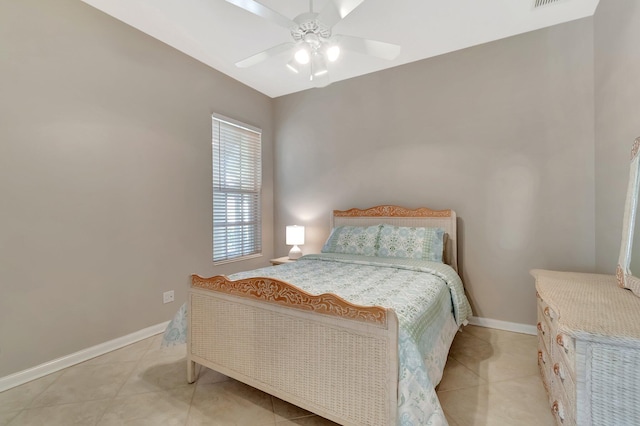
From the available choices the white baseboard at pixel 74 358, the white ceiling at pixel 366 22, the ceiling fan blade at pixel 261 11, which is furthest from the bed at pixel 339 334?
the white ceiling at pixel 366 22

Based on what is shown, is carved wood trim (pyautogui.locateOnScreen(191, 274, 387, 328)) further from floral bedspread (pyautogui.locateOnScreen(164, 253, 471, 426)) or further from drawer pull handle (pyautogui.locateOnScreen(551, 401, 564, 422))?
drawer pull handle (pyautogui.locateOnScreen(551, 401, 564, 422))

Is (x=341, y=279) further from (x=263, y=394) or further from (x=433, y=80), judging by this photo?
(x=433, y=80)

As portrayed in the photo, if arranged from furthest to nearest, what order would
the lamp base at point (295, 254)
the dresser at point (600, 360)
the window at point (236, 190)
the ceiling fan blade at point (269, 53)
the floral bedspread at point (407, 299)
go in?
the lamp base at point (295, 254) < the window at point (236, 190) < the ceiling fan blade at point (269, 53) < the floral bedspread at point (407, 299) < the dresser at point (600, 360)

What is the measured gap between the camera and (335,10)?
161 cm

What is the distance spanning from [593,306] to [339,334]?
1.10m

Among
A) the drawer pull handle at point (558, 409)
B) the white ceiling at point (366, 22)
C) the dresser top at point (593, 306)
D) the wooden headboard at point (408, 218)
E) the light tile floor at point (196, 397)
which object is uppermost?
the white ceiling at point (366, 22)

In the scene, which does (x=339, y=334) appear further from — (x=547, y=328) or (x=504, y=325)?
(x=504, y=325)

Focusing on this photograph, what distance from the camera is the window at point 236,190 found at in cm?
339

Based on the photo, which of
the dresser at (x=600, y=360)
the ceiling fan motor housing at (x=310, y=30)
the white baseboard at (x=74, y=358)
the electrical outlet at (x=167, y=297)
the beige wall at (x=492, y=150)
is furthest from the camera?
the electrical outlet at (x=167, y=297)

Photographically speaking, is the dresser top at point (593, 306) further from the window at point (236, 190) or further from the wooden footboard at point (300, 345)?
the window at point (236, 190)

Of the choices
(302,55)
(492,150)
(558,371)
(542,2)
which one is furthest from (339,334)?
(542,2)

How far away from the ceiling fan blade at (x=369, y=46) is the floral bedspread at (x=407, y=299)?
5.25 feet

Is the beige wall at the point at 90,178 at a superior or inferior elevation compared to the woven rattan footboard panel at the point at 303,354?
superior

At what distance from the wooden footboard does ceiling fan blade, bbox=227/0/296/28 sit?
1.55 meters
